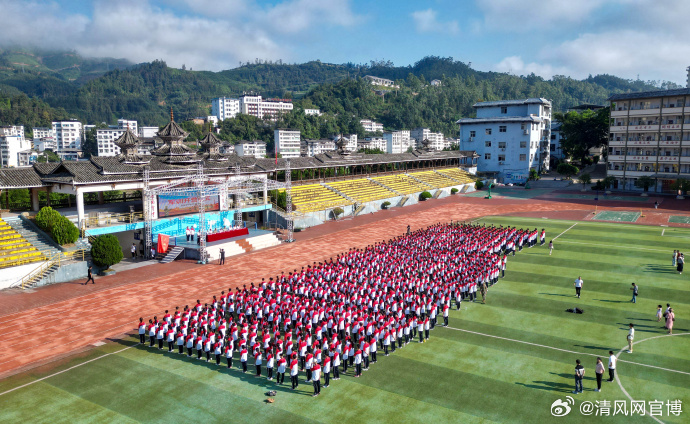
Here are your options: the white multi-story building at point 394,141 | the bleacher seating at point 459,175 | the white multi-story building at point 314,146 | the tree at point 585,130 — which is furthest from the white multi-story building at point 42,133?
the tree at point 585,130

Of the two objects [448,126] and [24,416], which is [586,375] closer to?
[24,416]

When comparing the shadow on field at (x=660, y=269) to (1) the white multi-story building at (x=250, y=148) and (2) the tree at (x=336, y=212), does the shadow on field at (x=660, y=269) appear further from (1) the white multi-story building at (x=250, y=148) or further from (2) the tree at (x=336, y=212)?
(1) the white multi-story building at (x=250, y=148)

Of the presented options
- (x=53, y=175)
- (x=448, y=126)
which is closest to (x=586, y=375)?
(x=53, y=175)

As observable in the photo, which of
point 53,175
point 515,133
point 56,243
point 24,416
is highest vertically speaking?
point 515,133

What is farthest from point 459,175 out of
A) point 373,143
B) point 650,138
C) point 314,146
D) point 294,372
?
point 373,143

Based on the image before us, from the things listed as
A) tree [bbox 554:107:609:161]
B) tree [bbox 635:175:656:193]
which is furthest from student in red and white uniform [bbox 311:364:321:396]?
tree [bbox 554:107:609:161]

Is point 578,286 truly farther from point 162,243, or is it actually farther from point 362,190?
point 362,190
